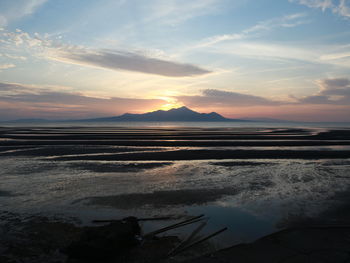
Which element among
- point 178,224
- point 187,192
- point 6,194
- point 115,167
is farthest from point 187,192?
point 6,194

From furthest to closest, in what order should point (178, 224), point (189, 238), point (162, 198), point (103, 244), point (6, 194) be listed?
1. point (6, 194)
2. point (162, 198)
3. point (178, 224)
4. point (189, 238)
5. point (103, 244)

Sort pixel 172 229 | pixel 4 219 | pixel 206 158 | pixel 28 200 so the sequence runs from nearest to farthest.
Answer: pixel 172 229 → pixel 4 219 → pixel 28 200 → pixel 206 158

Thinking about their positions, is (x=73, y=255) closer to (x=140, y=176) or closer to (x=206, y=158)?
(x=140, y=176)

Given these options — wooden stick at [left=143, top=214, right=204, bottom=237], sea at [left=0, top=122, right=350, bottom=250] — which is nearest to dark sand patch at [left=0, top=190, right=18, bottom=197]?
sea at [left=0, top=122, right=350, bottom=250]

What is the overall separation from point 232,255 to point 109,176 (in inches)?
480

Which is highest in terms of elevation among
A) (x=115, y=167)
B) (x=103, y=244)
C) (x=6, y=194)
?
(x=103, y=244)

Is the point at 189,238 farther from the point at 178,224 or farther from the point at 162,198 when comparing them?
the point at 162,198

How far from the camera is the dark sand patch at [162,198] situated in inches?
482

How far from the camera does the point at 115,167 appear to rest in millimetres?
21234

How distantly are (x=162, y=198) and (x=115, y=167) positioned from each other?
9216mm

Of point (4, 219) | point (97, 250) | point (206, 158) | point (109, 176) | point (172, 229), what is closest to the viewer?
point (97, 250)

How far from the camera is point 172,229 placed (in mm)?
9328

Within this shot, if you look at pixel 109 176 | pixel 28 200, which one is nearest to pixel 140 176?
pixel 109 176

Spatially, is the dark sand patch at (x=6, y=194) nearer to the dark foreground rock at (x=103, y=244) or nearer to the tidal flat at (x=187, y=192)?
the tidal flat at (x=187, y=192)
